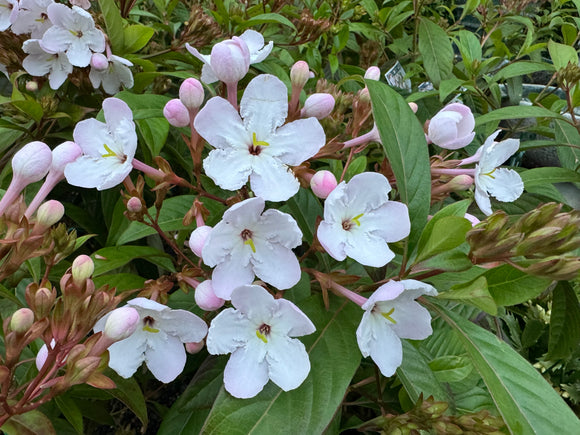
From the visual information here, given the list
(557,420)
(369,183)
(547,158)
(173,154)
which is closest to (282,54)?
(173,154)

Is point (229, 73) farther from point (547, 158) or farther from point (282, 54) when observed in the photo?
point (547, 158)

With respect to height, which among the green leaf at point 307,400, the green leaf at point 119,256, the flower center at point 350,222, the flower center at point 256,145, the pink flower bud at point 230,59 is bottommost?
the green leaf at point 119,256

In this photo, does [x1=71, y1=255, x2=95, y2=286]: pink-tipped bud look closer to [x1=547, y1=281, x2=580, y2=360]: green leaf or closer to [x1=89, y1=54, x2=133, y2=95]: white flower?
[x1=89, y1=54, x2=133, y2=95]: white flower

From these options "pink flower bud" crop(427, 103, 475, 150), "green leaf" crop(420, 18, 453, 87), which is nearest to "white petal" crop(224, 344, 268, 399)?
"pink flower bud" crop(427, 103, 475, 150)

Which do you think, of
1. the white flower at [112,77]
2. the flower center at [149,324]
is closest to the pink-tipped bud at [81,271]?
the flower center at [149,324]

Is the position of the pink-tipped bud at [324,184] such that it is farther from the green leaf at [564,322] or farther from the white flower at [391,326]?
the green leaf at [564,322]

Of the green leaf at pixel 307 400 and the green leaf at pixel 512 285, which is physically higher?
the green leaf at pixel 512 285
